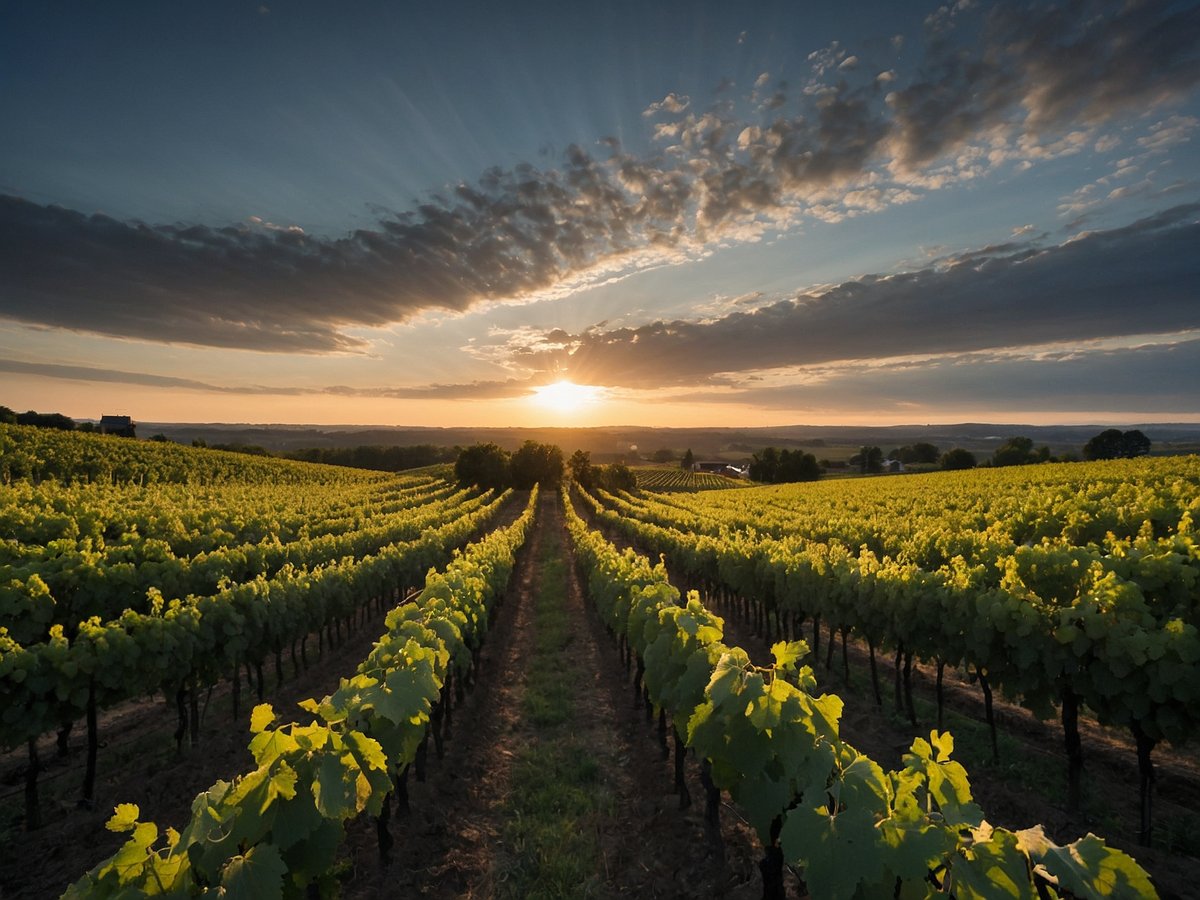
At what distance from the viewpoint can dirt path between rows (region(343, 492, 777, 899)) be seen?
571 cm

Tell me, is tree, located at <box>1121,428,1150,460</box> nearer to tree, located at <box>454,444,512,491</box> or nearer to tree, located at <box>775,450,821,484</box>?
tree, located at <box>775,450,821,484</box>

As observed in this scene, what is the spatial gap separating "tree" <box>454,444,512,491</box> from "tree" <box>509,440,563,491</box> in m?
3.46

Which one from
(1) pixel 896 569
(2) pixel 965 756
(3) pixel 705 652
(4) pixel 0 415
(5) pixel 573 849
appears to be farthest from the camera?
(4) pixel 0 415

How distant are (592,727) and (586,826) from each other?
2.82 metres

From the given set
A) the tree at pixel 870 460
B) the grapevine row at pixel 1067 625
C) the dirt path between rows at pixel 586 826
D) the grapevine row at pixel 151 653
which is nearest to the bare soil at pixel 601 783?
the dirt path between rows at pixel 586 826

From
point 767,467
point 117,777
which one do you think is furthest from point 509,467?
point 117,777

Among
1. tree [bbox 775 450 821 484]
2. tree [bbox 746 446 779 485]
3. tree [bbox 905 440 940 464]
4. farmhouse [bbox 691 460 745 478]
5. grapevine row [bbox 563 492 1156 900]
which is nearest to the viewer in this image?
grapevine row [bbox 563 492 1156 900]

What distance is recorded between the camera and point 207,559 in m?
12.2

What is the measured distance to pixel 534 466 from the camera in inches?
3022

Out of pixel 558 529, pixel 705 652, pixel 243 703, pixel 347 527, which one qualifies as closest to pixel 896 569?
pixel 705 652

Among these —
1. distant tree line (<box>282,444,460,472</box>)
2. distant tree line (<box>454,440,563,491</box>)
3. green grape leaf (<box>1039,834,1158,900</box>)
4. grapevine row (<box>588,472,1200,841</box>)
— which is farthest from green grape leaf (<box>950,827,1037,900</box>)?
distant tree line (<box>282,444,460,472</box>)

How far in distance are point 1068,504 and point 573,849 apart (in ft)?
63.0

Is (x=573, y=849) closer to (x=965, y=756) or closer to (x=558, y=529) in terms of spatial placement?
(x=965, y=756)

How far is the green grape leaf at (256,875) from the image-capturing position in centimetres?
291
